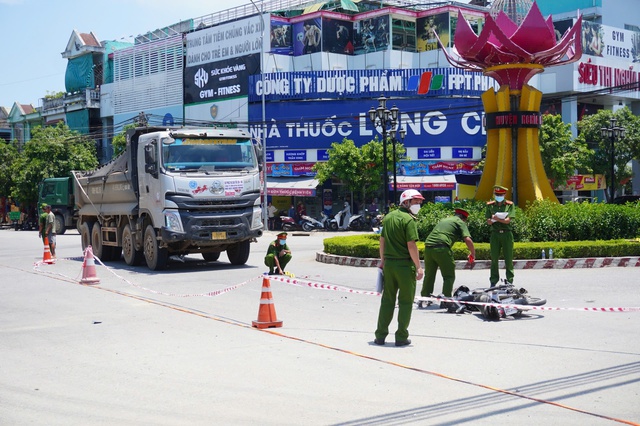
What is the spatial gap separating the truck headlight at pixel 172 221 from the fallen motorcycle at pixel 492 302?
25.5 ft

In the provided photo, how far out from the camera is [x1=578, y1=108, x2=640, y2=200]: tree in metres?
48.6

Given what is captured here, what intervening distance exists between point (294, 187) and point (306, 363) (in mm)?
38366

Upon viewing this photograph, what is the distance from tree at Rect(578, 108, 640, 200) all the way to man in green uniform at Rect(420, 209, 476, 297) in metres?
39.3

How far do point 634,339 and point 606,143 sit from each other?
40.7 m

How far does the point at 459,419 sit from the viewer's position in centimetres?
598

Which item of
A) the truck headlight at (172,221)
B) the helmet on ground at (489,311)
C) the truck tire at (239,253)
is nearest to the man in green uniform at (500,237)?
the helmet on ground at (489,311)

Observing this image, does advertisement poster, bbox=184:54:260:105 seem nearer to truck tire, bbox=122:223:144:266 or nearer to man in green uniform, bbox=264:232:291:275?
truck tire, bbox=122:223:144:266

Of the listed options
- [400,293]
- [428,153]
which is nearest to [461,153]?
[428,153]

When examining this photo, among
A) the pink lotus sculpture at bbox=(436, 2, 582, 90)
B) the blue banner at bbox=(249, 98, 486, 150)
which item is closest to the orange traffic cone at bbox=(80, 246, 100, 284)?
the pink lotus sculpture at bbox=(436, 2, 582, 90)

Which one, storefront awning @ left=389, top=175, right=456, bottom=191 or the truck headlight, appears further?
storefront awning @ left=389, top=175, right=456, bottom=191

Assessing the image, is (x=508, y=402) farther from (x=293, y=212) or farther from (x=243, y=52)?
(x=243, y=52)

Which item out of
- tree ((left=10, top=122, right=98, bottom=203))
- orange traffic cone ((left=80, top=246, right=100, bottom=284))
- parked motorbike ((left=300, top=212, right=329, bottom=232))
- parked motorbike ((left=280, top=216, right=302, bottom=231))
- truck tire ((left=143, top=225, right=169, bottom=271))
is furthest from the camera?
tree ((left=10, top=122, right=98, bottom=203))

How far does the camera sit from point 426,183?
150 feet

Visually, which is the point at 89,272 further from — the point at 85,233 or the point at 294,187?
the point at 294,187
